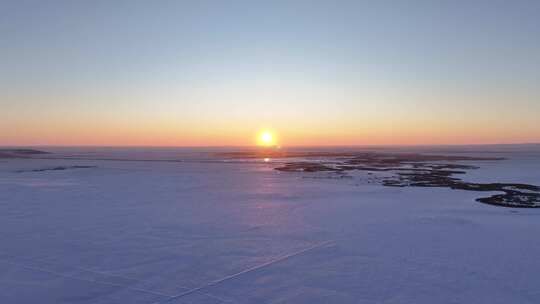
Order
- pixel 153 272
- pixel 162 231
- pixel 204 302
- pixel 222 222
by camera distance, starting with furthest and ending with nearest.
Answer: pixel 222 222 < pixel 162 231 < pixel 153 272 < pixel 204 302

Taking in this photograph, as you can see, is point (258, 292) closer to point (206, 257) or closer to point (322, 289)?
point (322, 289)

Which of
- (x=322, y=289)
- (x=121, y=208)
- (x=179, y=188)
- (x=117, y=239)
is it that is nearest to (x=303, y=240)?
(x=322, y=289)

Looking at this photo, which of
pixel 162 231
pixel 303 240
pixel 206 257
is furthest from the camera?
pixel 162 231

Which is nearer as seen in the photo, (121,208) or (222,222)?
(222,222)

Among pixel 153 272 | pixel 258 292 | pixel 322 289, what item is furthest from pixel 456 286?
pixel 153 272

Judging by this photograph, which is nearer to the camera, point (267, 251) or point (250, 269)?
point (250, 269)

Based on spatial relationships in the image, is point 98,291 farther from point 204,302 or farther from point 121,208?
point 121,208
